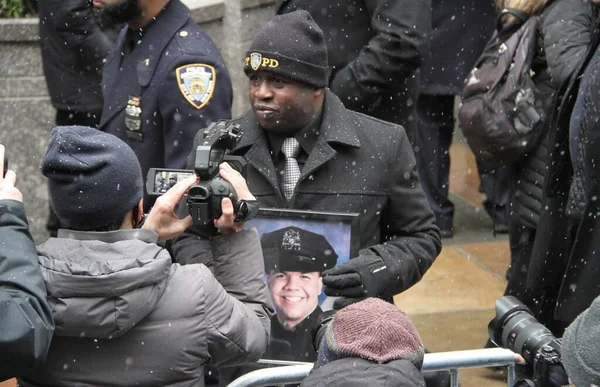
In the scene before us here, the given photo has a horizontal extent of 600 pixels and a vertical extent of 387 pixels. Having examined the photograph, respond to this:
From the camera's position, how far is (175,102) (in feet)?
15.7

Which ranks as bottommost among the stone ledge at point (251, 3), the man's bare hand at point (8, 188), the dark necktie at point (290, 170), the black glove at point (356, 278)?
the stone ledge at point (251, 3)

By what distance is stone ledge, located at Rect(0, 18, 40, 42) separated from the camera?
7945mm

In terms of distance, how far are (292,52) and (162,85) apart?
3.12 ft

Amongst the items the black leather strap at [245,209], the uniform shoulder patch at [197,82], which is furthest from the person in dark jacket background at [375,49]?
the black leather strap at [245,209]

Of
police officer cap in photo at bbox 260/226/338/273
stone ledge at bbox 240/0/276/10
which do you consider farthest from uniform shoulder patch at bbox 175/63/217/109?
stone ledge at bbox 240/0/276/10

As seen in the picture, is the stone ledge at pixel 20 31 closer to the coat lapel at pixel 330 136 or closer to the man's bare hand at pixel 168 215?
the coat lapel at pixel 330 136

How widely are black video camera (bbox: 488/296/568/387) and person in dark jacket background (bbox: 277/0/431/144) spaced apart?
2121 millimetres

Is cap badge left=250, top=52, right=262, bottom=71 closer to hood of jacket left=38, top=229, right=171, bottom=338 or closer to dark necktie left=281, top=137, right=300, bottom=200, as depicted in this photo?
dark necktie left=281, top=137, right=300, bottom=200

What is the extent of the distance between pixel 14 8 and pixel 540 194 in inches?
187

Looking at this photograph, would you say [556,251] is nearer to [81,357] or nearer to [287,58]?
[287,58]

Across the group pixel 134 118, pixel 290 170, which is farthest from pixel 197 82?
pixel 290 170

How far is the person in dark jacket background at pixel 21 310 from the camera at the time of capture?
113 inches

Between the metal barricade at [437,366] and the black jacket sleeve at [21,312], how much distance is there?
0.81 meters

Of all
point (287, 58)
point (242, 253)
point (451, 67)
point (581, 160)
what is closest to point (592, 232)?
point (581, 160)
